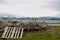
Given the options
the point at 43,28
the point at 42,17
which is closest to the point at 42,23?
the point at 43,28

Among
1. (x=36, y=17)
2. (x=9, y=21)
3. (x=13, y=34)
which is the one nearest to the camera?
(x=13, y=34)

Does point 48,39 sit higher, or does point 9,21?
point 9,21

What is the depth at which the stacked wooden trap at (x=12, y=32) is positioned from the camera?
954cm

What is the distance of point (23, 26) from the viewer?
11.1 m

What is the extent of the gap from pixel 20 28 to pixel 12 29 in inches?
21.9

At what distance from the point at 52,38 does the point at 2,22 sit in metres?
3.94

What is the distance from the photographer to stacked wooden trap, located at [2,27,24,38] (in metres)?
9.54

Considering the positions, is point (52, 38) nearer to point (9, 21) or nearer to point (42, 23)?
point (42, 23)

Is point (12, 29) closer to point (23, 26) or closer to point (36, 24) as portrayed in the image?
point (23, 26)

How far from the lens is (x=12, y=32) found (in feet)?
32.8

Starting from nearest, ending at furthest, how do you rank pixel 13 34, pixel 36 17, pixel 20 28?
pixel 13 34 → pixel 20 28 → pixel 36 17

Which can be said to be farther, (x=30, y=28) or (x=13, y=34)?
(x=30, y=28)

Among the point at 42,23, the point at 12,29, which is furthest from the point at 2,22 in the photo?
the point at 42,23

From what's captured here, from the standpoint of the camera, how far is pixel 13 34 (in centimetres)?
977
